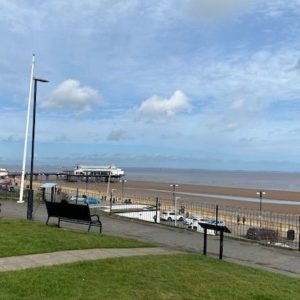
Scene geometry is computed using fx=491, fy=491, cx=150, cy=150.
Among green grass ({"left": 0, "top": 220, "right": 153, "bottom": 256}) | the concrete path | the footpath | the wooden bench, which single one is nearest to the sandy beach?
the footpath

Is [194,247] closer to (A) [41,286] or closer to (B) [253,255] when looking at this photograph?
(B) [253,255]

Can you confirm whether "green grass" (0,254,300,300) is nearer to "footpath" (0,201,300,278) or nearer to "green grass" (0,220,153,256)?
"footpath" (0,201,300,278)

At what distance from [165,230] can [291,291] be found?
29.2 feet

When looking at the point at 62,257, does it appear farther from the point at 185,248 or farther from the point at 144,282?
the point at 185,248

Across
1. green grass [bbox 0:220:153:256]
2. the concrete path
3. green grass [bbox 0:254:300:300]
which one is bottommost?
green grass [bbox 0:254:300:300]

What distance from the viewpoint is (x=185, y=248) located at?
1301 cm

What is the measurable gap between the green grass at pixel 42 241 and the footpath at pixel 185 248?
1.48ft

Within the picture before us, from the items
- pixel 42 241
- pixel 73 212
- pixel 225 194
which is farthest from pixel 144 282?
pixel 225 194

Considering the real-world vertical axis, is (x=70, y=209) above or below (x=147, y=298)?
above

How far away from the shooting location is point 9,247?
1006 cm

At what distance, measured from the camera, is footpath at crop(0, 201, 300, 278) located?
10719 millimetres

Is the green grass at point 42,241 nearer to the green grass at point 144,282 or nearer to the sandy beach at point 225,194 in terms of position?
the green grass at point 144,282

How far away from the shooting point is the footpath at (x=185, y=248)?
35.2 feet

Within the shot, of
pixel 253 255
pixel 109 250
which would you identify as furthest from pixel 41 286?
pixel 253 255
